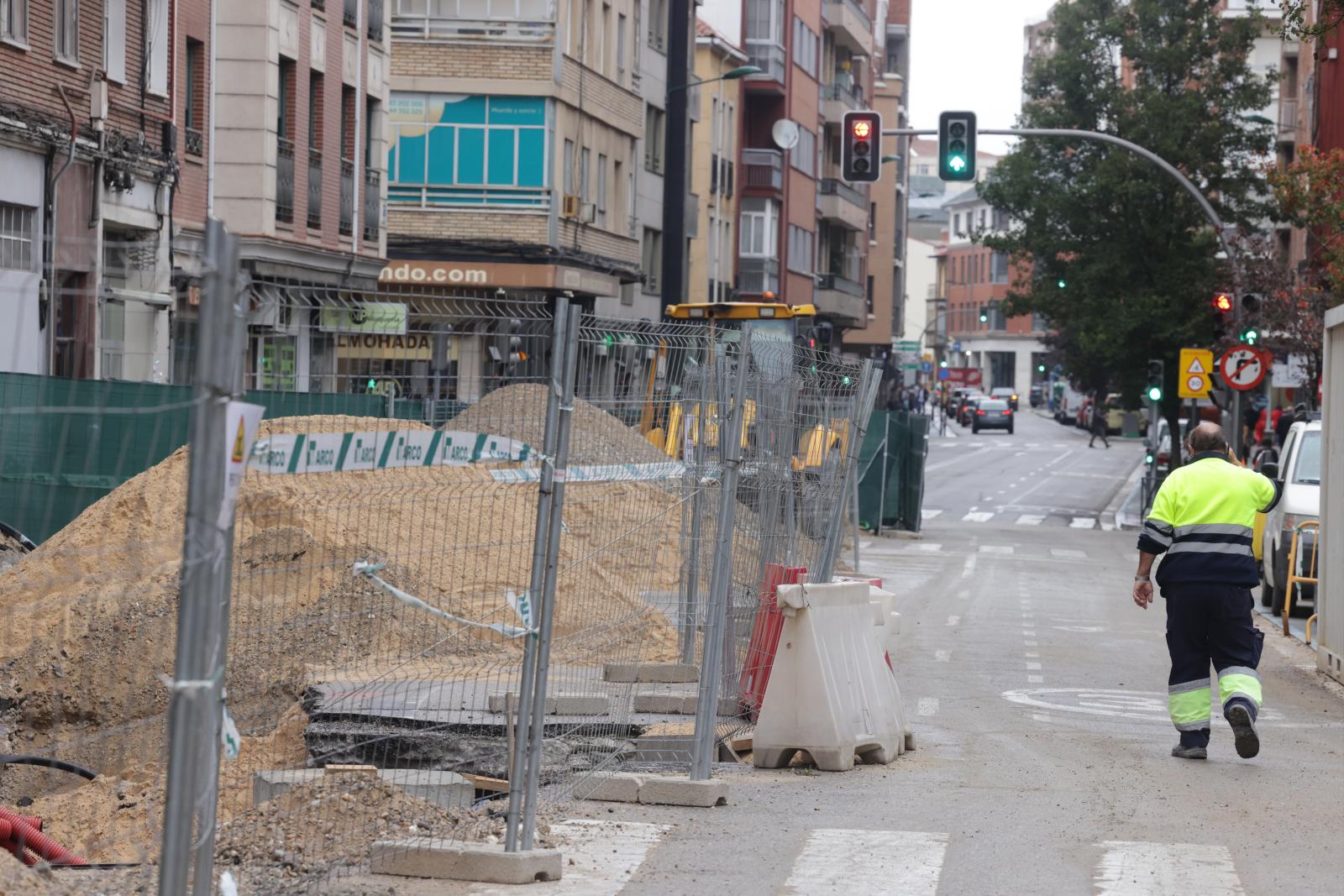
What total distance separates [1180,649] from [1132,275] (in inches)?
1609

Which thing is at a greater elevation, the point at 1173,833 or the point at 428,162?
the point at 428,162

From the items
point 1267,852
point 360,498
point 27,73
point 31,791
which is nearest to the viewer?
point 360,498

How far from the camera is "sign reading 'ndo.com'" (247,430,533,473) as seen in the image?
19.2 ft

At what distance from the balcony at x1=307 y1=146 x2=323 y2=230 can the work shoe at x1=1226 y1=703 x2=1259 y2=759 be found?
84.2ft

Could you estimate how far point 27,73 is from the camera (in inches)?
931

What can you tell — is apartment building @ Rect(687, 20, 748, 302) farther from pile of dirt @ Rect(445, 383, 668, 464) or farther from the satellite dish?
pile of dirt @ Rect(445, 383, 668, 464)

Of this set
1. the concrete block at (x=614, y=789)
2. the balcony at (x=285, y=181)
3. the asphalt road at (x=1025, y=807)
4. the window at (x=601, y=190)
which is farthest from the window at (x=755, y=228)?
the concrete block at (x=614, y=789)

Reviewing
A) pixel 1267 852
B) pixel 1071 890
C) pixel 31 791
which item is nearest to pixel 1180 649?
pixel 1267 852

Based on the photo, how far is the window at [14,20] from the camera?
23.0 meters

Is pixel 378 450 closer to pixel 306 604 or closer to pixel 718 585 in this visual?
pixel 306 604

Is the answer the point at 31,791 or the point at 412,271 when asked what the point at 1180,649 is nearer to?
the point at 31,791

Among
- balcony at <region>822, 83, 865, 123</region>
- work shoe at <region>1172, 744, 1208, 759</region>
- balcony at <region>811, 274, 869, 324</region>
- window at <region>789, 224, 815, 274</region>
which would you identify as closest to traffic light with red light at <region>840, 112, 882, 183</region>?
work shoe at <region>1172, 744, 1208, 759</region>

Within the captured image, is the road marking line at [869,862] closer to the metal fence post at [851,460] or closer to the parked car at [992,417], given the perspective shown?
the metal fence post at [851,460]

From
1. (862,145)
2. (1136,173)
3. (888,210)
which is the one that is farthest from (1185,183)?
(888,210)
